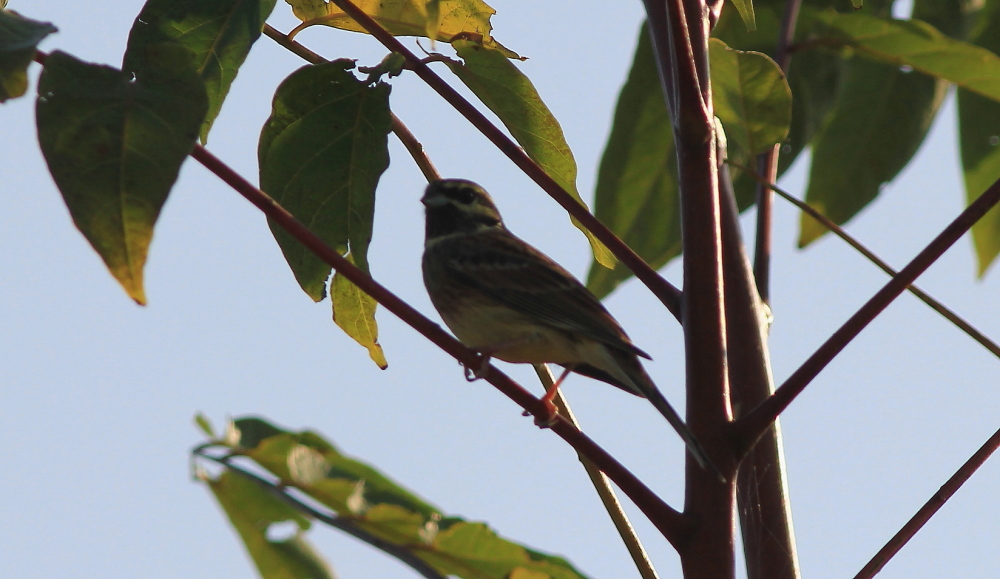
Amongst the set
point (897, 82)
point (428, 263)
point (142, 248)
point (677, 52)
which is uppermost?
point (897, 82)

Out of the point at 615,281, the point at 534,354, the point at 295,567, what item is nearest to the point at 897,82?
the point at 615,281

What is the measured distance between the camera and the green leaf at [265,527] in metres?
1.72

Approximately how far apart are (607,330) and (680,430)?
Result: 1267 mm

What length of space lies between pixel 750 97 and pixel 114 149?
5.60 feet

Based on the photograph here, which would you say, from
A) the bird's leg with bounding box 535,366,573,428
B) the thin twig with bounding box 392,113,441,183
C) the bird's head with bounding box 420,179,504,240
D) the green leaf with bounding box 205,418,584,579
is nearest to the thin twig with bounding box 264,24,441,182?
the thin twig with bounding box 392,113,441,183

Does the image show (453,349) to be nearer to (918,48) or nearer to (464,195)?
(918,48)

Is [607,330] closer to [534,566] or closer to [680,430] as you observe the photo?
[680,430]

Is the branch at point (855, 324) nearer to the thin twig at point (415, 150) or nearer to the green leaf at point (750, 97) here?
the green leaf at point (750, 97)

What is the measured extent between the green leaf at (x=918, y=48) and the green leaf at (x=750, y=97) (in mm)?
506

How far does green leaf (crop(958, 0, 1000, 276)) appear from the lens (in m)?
4.24

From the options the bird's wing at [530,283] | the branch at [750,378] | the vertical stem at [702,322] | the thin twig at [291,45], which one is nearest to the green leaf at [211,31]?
the thin twig at [291,45]

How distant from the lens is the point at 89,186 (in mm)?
2217

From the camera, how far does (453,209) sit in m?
5.45

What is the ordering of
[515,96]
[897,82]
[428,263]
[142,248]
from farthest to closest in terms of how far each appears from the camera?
[428,263], [897,82], [515,96], [142,248]
